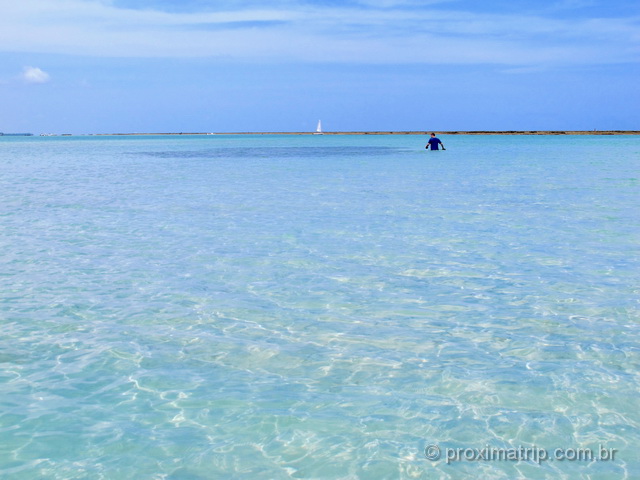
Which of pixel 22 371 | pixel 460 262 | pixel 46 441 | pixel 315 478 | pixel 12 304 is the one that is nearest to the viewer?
pixel 315 478

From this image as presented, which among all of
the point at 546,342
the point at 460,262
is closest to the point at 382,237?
the point at 460,262

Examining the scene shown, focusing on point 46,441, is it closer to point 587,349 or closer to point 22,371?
point 22,371

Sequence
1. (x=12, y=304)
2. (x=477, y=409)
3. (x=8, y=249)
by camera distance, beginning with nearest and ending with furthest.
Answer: (x=477, y=409)
(x=12, y=304)
(x=8, y=249)

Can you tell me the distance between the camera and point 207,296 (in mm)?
9086

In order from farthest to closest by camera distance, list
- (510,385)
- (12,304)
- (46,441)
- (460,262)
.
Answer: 1. (460,262)
2. (12,304)
3. (510,385)
4. (46,441)

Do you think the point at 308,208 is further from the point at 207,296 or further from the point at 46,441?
the point at 46,441

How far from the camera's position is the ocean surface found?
4918mm

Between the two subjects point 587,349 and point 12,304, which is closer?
point 587,349

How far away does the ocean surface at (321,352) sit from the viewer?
492cm

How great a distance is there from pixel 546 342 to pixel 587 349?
0.45 metres

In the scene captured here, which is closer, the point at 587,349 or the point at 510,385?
the point at 510,385

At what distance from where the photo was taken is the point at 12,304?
8.69 metres

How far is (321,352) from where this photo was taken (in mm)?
6906

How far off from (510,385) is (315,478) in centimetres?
243
